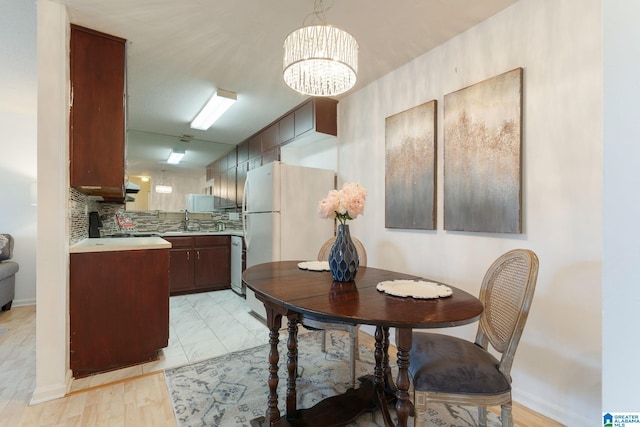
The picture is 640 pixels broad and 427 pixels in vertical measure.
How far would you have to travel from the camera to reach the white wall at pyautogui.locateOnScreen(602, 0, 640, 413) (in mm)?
540

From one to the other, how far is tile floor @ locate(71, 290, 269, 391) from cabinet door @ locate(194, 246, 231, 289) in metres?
0.33

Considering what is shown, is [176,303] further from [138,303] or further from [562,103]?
[562,103]

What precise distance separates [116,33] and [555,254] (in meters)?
3.22

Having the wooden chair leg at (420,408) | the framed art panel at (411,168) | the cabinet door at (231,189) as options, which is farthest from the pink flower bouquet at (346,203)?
the cabinet door at (231,189)

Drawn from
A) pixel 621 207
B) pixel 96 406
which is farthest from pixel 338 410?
pixel 621 207

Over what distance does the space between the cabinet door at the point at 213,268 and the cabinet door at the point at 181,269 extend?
9cm

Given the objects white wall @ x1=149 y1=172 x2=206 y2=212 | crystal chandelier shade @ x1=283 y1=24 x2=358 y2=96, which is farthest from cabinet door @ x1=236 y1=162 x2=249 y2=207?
crystal chandelier shade @ x1=283 y1=24 x2=358 y2=96

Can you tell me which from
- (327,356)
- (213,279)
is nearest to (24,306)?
(213,279)

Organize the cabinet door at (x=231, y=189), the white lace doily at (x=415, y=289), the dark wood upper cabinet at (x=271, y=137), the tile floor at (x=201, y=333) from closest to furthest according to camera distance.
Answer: the white lace doily at (x=415, y=289) → the tile floor at (x=201, y=333) → the dark wood upper cabinet at (x=271, y=137) → the cabinet door at (x=231, y=189)

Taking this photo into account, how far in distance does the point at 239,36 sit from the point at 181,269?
3237 mm

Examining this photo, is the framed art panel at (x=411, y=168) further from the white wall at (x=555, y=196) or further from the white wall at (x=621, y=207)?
the white wall at (x=621, y=207)

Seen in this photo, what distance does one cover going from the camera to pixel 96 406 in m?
1.67

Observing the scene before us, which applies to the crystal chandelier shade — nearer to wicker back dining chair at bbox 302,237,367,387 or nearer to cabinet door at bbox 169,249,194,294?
wicker back dining chair at bbox 302,237,367,387

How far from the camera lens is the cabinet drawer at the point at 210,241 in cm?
426
